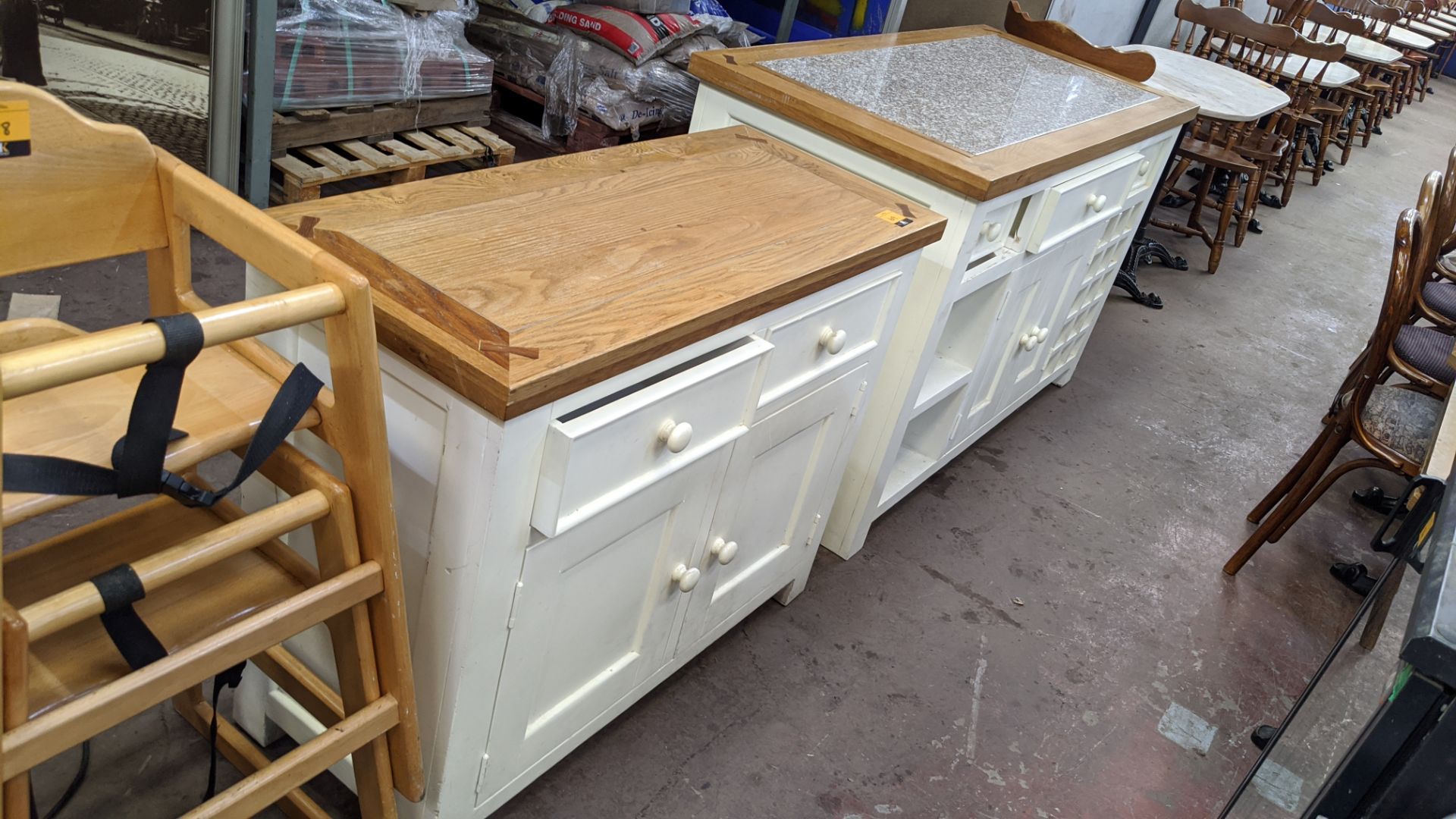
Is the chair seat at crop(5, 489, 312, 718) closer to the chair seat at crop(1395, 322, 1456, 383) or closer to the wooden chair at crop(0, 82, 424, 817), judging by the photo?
the wooden chair at crop(0, 82, 424, 817)

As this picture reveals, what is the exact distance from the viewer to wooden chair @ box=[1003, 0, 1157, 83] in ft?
10.3

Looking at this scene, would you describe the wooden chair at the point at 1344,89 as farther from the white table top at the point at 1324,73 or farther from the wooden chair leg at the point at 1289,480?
the wooden chair leg at the point at 1289,480

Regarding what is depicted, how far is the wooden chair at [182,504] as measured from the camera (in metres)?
0.98

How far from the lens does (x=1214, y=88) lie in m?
4.14

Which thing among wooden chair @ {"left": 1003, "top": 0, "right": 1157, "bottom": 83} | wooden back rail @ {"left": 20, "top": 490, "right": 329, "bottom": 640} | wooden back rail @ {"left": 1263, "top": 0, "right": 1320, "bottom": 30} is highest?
wooden back rail @ {"left": 1263, "top": 0, "right": 1320, "bottom": 30}

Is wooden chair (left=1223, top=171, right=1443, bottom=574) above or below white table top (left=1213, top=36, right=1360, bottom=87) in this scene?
below

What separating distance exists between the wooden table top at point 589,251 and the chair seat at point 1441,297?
2306mm

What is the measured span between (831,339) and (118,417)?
105 cm

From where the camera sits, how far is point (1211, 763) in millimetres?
2242

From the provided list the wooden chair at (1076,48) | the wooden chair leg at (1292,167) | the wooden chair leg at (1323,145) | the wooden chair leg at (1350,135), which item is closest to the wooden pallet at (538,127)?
the wooden chair at (1076,48)

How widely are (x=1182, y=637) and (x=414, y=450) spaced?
2.05 m

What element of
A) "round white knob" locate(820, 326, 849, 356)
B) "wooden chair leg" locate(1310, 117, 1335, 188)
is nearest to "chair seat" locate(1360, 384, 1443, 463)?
"round white knob" locate(820, 326, 849, 356)

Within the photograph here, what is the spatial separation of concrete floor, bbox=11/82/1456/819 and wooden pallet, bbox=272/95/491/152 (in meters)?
0.48

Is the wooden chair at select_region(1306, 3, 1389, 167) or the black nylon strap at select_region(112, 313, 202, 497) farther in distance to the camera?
the wooden chair at select_region(1306, 3, 1389, 167)
